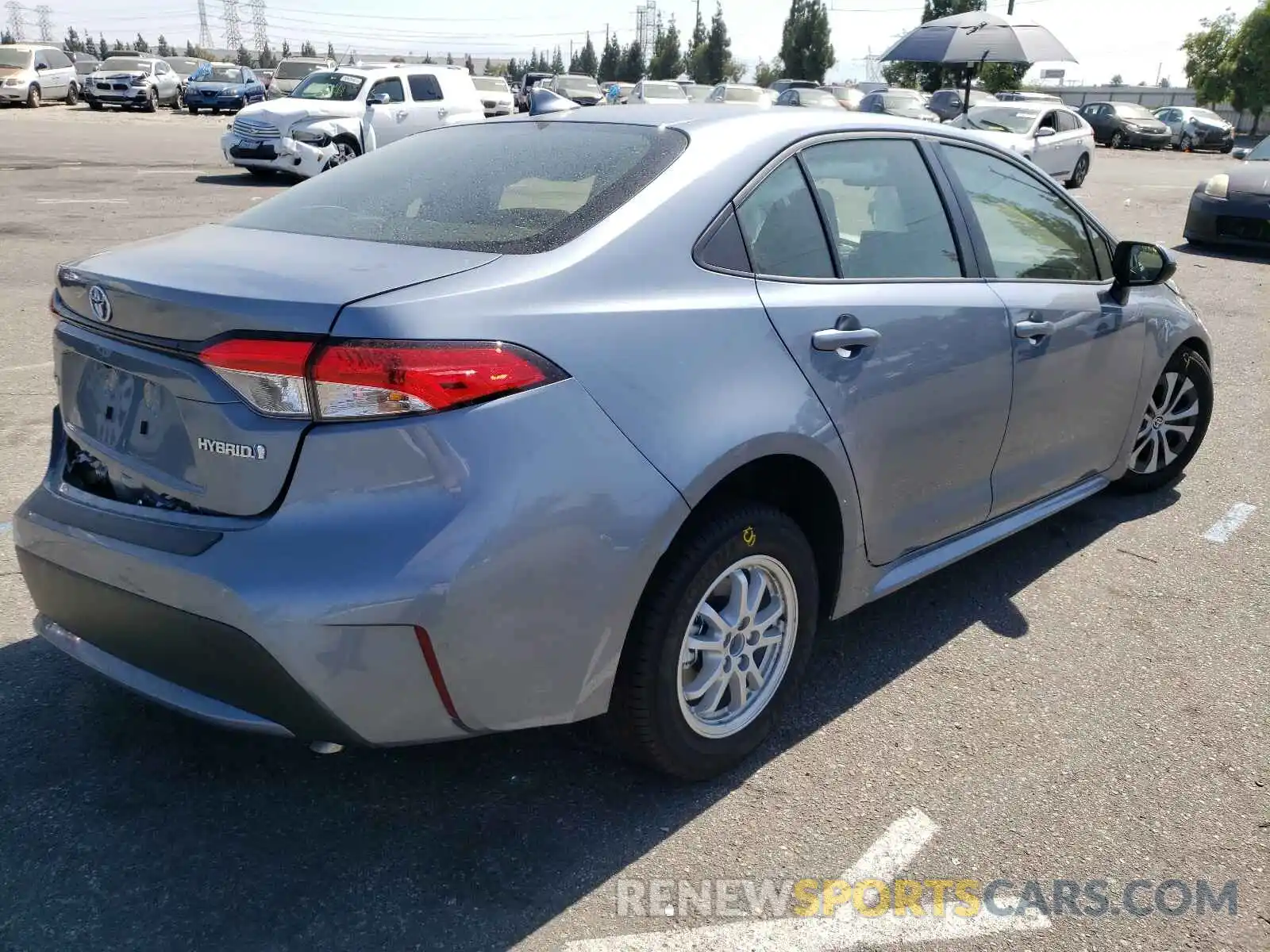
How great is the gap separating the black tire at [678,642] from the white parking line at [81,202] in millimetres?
12414

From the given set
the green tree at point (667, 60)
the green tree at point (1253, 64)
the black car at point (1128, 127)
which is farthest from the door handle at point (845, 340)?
the green tree at point (667, 60)

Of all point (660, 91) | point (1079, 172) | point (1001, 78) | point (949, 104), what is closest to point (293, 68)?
point (660, 91)

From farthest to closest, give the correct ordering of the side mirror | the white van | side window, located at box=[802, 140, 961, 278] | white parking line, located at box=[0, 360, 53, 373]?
the white van < white parking line, located at box=[0, 360, 53, 373] < the side mirror < side window, located at box=[802, 140, 961, 278]

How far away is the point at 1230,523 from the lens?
15.5 feet

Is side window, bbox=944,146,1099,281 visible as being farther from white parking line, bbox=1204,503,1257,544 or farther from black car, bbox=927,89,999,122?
black car, bbox=927,89,999,122

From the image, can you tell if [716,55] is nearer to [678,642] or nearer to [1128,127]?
[1128,127]

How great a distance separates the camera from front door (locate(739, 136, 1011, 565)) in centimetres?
284

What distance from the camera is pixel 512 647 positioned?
2.25m

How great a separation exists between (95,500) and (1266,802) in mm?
2933

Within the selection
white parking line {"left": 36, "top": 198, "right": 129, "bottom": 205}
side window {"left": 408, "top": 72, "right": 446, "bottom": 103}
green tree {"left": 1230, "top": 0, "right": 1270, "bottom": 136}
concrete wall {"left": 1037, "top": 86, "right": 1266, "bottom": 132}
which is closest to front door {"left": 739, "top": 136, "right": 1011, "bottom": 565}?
white parking line {"left": 36, "top": 198, "right": 129, "bottom": 205}

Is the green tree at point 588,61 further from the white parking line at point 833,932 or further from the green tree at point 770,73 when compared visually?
the white parking line at point 833,932

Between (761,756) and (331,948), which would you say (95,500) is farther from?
(761,756)

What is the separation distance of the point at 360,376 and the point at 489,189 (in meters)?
0.95

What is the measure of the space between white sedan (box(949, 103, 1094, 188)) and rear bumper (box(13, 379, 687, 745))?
18105 mm
